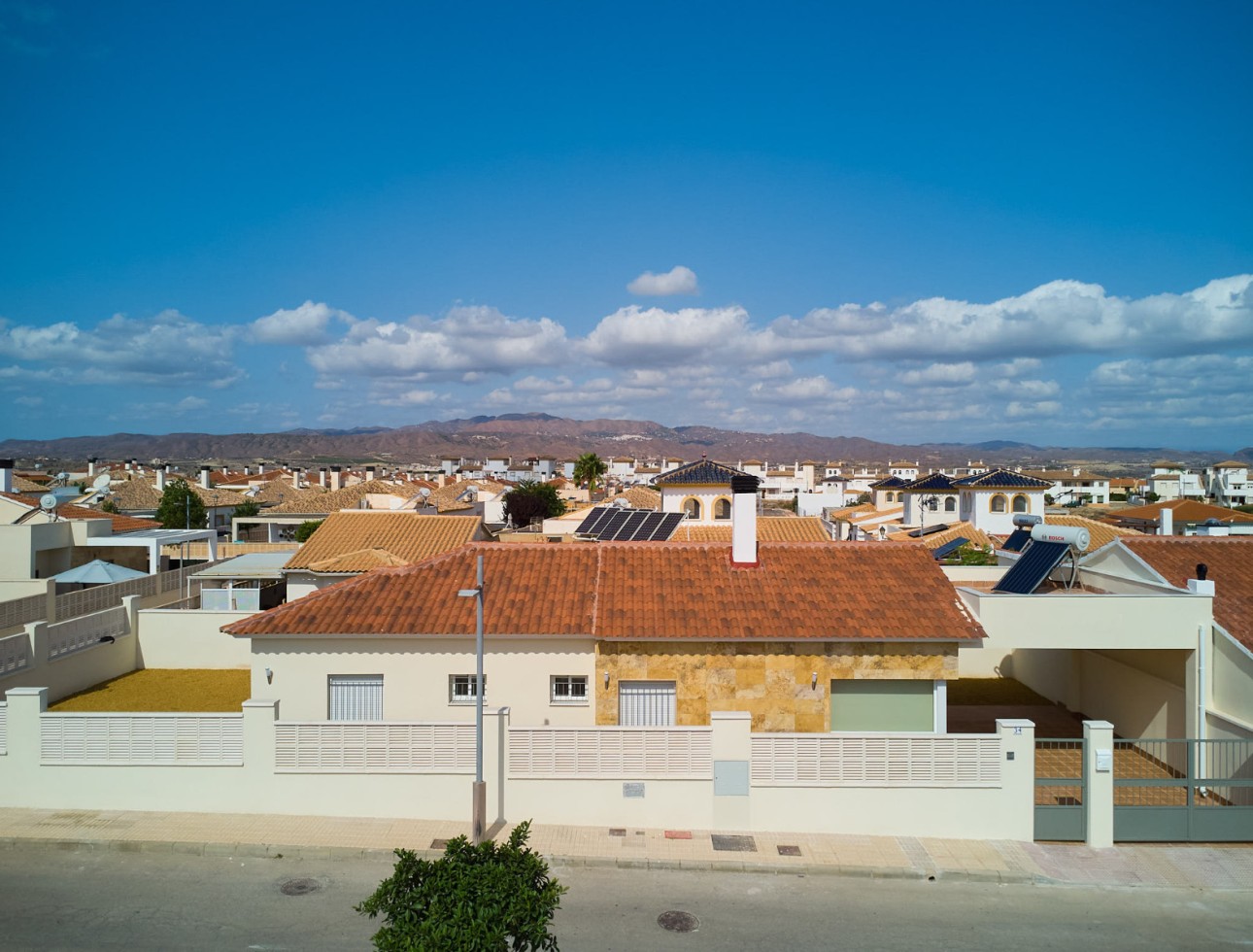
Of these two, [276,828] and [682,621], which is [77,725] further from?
[682,621]

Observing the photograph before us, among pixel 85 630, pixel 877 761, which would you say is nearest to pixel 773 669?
pixel 877 761

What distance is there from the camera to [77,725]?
14.4m

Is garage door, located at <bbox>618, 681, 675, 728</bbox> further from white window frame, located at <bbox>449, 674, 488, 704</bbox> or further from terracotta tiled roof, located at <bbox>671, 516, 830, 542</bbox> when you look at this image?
terracotta tiled roof, located at <bbox>671, 516, 830, 542</bbox>

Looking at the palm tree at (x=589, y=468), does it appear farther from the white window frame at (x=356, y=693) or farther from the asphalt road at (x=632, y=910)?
the asphalt road at (x=632, y=910)

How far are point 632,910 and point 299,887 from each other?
170 inches

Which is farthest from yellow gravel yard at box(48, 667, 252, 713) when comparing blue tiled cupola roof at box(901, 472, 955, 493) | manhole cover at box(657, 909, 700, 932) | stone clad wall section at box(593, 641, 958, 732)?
blue tiled cupola roof at box(901, 472, 955, 493)

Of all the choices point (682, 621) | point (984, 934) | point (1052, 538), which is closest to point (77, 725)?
point (682, 621)

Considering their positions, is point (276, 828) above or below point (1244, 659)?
below

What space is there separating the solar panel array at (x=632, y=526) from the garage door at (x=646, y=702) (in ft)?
37.4

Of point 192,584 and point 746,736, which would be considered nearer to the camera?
point 746,736

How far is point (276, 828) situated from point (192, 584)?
21180 millimetres

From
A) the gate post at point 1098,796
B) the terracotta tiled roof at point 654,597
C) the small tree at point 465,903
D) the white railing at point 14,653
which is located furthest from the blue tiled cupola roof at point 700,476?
the small tree at point 465,903

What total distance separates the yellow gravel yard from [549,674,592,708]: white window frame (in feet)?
27.5

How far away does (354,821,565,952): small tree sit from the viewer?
21.9ft
